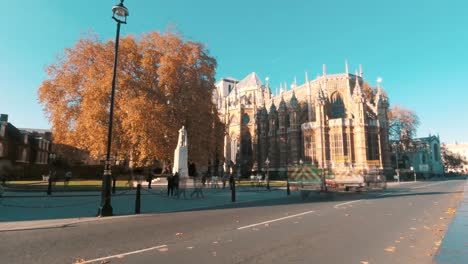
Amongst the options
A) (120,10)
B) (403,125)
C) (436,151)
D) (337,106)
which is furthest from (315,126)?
(436,151)

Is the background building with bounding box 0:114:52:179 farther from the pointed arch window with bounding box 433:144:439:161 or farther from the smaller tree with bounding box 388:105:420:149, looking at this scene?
the pointed arch window with bounding box 433:144:439:161

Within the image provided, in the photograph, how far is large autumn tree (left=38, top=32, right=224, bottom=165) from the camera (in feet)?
91.6

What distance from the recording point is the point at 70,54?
32562mm

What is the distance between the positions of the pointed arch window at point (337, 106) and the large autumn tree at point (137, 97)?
1242 inches

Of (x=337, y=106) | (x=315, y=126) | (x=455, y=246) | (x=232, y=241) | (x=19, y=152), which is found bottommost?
(x=232, y=241)

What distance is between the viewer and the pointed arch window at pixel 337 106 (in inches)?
2278

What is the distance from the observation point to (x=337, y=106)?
58.3m

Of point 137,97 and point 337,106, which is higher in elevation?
point 337,106

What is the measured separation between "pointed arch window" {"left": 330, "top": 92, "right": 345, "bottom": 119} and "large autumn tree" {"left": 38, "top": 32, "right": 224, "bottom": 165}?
31.5 meters

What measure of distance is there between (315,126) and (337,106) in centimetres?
907

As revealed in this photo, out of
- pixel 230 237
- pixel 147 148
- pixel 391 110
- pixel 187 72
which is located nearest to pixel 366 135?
pixel 391 110

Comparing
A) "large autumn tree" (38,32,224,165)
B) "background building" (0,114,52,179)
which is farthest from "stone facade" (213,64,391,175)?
"background building" (0,114,52,179)

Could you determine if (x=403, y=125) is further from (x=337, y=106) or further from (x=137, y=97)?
(x=137, y=97)

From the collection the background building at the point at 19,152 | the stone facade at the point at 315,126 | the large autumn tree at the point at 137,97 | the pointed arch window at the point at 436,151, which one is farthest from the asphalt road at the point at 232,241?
the pointed arch window at the point at 436,151
